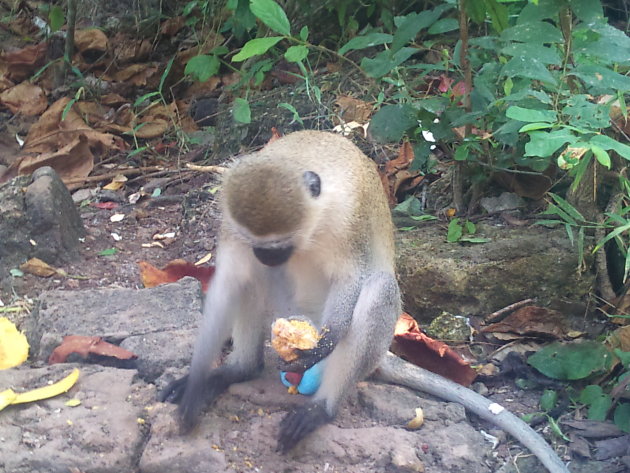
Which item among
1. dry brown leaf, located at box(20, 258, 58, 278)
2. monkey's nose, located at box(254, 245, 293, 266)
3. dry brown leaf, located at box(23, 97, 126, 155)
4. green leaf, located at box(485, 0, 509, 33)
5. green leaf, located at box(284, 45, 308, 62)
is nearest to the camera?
monkey's nose, located at box(254, 245, 293, 266)

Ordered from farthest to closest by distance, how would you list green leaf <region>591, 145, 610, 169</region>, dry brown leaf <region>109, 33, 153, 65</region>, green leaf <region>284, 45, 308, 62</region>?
1. dry brown leaf <region>109, 33, 153, 65</region>
2. green leaf <region>284, 45, 308, 62</region>
3. green leaf <region>591, 145, 610, 169</region>

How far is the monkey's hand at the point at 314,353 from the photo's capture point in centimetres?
377

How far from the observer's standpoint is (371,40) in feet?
16.4

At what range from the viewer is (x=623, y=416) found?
394cm

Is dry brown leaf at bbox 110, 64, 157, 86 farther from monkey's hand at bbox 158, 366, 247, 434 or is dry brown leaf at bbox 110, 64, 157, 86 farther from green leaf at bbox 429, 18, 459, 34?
monkey's hand at bbox 158, 366, 247, 434

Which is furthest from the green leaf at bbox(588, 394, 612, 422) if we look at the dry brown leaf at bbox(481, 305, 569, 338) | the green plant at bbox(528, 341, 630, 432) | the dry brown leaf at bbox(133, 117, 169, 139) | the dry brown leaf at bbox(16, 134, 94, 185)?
the dry brown leaf at bbox(133, 117, 169, 139)

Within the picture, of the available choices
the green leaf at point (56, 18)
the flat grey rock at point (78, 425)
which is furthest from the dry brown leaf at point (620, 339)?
the green leaf at point (56, 18)

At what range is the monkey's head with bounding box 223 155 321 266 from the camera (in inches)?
143

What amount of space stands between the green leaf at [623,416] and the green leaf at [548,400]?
322 millimetres

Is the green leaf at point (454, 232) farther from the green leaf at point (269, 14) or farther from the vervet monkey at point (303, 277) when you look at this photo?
the green leaf at point (269, 14)

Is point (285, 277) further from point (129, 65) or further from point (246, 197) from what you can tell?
point (129, 65)

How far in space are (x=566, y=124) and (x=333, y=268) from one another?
1310mm

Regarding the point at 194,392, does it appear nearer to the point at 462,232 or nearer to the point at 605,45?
the point at 462,232

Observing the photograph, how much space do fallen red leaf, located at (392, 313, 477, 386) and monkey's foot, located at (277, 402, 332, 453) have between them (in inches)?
35.9
